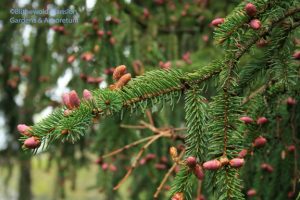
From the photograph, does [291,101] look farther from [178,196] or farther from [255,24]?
[178,196]

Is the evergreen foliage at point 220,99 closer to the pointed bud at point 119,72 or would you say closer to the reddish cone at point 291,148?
→ the pointed bud at point 119,72

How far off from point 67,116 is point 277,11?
2.32ft

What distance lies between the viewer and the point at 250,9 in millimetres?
1334

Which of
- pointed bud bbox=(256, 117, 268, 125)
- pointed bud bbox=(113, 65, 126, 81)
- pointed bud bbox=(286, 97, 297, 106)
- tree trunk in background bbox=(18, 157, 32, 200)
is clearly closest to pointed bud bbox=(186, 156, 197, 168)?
pointed bud bbox=(113, 65, 126, 81)

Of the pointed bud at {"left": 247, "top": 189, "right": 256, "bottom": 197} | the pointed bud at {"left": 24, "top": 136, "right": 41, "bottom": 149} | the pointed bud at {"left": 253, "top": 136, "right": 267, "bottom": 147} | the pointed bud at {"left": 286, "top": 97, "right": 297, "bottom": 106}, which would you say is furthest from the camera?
the pointed bud at {"left": 247, "top": 189, "right": 256, "bottom": 197}

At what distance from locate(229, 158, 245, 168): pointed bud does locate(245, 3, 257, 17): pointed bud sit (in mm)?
437

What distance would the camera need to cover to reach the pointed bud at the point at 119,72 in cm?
135

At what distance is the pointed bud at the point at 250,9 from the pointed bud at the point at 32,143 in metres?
0.70

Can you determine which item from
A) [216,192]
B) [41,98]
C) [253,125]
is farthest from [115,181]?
[216,192]

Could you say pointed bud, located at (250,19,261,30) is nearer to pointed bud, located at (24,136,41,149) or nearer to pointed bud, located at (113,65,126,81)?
pointed bud, located at (113,65,126,81)

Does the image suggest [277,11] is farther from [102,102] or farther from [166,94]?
[102,102]

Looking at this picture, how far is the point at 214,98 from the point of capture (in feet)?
4.42

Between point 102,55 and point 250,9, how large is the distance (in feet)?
5.50

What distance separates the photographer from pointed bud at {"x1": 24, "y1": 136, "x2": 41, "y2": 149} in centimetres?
118
